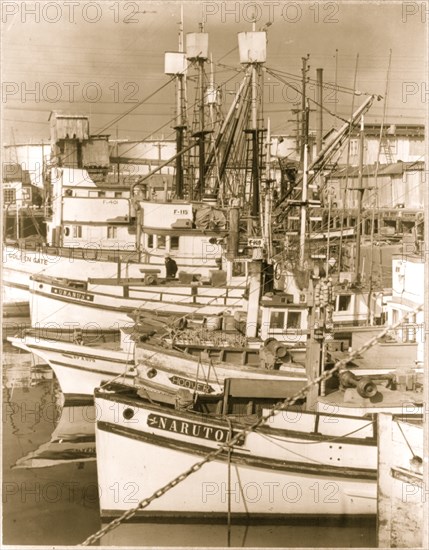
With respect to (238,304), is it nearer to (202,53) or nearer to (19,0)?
(202,53)

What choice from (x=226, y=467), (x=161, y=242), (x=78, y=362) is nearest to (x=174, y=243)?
(x=161, y=242)

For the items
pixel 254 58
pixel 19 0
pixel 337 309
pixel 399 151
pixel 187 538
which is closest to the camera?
pixel 19 0

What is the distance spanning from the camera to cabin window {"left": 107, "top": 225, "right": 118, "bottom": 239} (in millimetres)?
31656

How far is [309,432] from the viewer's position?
13.2 meters

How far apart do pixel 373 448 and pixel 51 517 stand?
557cm

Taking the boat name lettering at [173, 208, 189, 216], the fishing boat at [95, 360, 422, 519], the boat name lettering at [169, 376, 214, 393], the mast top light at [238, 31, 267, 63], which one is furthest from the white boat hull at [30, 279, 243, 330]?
the fishing boat at [95, 360, 422, 519]

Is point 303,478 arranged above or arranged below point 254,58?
below

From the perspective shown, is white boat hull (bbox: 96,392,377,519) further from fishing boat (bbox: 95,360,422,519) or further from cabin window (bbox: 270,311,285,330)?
cabin window (bbox: 270,311,285,330)

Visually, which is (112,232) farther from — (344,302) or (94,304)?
(344,302)

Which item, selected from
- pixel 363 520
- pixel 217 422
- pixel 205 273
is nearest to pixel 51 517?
pixel 217 422

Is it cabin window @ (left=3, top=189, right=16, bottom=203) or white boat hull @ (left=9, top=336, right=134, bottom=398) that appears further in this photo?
cabin window @ (left=3, top=189, right=16, bottom=203)

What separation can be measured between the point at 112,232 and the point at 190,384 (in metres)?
15.8

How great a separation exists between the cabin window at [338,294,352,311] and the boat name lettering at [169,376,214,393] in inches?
193

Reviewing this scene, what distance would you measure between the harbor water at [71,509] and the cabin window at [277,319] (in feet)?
15.6
